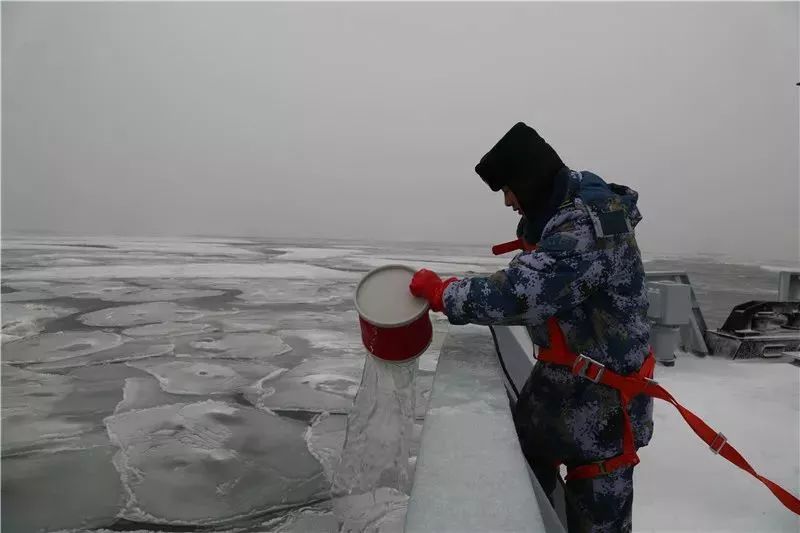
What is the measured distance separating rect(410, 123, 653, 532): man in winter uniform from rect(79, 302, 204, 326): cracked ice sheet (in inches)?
210

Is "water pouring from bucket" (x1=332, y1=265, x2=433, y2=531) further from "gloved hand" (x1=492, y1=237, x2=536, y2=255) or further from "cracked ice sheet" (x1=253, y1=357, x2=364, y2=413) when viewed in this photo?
"cracked ice sheet" (x1=253, y1=357, x2=364, y2=413)

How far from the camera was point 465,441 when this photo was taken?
1104mm

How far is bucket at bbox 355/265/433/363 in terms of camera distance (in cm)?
148

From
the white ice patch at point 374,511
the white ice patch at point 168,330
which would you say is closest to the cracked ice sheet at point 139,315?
the white ice patch at point 168,330

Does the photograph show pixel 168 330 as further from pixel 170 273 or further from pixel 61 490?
pixel 170 273

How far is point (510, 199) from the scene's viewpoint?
134 cm

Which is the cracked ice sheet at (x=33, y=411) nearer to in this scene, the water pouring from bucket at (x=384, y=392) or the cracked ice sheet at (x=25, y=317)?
the cracked ice sheet at (x=25, y=317)

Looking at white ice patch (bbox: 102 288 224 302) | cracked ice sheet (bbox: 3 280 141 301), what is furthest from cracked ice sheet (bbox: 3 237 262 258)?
white ice patch (bbox: 102 288 224 302)

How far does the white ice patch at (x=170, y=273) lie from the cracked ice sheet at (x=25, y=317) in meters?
3.72

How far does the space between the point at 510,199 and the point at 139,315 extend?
5916 millimetres

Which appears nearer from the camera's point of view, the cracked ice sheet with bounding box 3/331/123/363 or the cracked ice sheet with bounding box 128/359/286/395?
the cracked ice sheet with bounding box 128/359/286/395

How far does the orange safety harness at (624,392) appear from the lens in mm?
1205

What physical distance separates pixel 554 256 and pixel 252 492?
176 cm

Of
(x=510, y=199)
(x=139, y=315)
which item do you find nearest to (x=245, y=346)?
(x=139, y=315)
